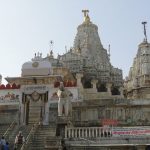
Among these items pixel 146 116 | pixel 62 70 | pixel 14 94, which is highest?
pixel 62 70

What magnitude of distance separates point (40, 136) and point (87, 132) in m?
3.34

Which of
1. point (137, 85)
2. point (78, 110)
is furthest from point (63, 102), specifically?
point (137, 85)

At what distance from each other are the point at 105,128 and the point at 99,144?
142 centimetres

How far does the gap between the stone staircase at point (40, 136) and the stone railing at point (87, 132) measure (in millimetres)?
1225

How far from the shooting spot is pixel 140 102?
30.7m

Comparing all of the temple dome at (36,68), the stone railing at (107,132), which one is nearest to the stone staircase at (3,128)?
the stone railing at (107,132)

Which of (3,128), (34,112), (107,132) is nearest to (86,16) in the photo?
(34,112)

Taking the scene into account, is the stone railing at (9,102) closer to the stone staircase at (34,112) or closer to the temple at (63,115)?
the temple at (63,115)

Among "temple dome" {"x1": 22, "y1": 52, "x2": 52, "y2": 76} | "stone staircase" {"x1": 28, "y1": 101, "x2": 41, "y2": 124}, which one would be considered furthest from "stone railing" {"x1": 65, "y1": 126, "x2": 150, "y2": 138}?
"temple dome" {"x1": 22, "y1": 52, "x2": 52, "y2": 76}

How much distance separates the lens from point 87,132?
2522 cm

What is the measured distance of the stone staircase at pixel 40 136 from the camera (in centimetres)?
2416

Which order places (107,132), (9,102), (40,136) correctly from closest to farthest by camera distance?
(107,132), (40,136), (9,102)

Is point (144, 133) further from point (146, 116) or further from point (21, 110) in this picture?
point (21, 110)

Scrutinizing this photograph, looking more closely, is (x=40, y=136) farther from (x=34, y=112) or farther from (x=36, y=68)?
(x=36, y=68)
